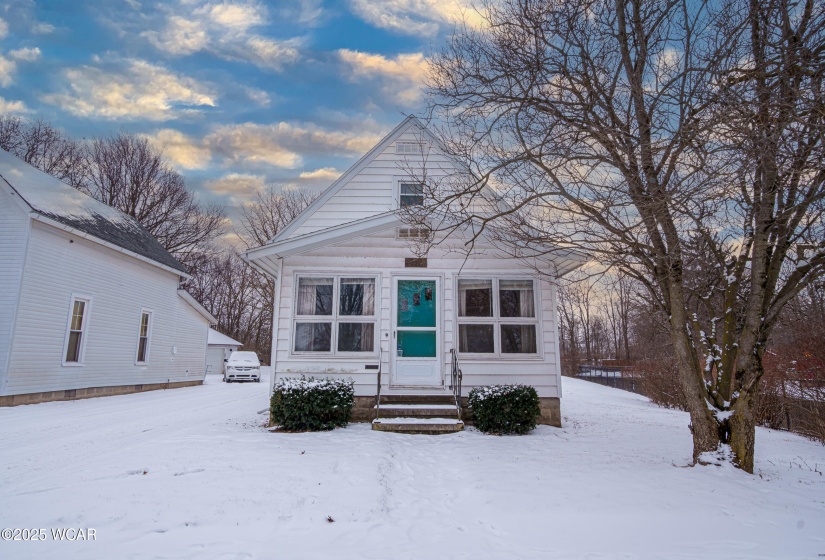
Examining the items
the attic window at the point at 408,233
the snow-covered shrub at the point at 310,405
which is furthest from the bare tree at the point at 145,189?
the snow-covered shrub at the point at 310,405

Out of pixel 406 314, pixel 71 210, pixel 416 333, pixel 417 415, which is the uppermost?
pixel 71 210

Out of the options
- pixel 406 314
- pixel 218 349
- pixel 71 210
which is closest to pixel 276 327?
pixel 406 314

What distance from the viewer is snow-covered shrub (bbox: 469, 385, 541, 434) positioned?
316 inches

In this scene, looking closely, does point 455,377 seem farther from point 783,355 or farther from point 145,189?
point 145,189

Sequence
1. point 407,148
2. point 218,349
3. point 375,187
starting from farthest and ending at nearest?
1. point 218,349
2. point 407,148
3. point 375,187

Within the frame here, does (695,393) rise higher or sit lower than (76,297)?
lower

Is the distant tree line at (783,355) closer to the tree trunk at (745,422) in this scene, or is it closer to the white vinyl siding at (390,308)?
the tree trunk at (745,422)

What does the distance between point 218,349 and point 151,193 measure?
11551mm

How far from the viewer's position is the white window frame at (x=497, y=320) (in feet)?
29.7

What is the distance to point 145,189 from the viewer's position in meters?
28.1

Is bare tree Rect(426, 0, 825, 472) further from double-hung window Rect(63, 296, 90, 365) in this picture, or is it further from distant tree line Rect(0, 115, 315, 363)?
distant tree line Rect(0, 115, 315, 363)

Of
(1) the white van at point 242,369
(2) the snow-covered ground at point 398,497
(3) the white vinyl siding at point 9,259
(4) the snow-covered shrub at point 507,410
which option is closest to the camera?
(2) the snow-covered ground at point 398,497

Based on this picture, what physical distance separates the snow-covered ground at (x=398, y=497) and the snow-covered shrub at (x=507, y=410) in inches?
19.0

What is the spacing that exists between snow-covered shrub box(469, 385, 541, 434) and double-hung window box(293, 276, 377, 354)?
240cm
